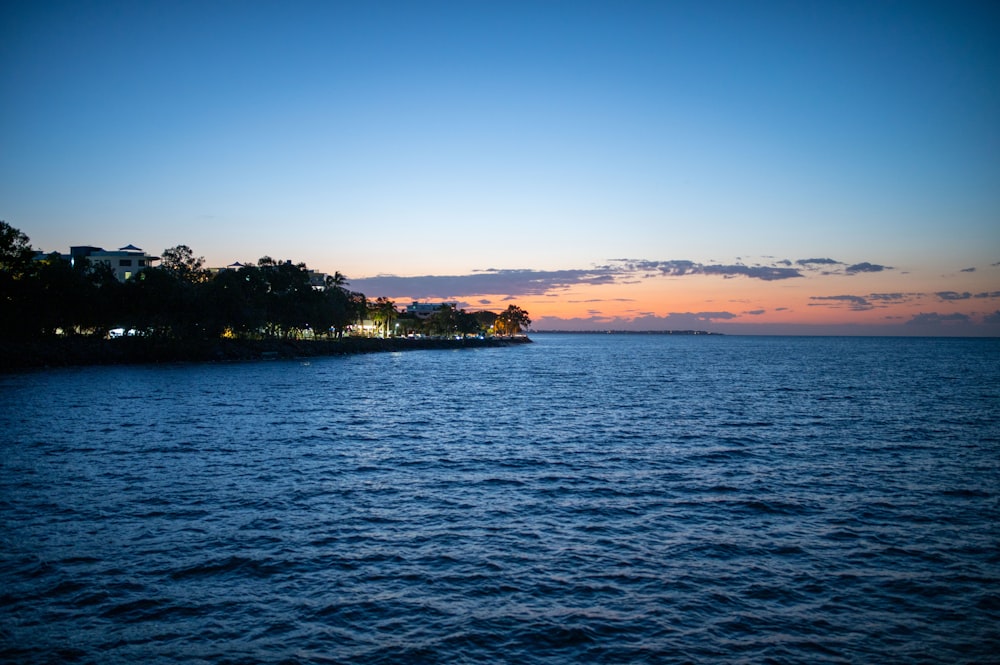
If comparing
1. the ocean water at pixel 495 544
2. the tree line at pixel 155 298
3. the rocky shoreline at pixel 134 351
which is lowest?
the ocean water at pixel 495 544

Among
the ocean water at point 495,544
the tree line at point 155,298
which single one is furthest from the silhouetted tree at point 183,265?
the ocean water at point 495,544

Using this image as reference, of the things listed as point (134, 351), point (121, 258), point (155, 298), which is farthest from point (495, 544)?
point (121, 258)

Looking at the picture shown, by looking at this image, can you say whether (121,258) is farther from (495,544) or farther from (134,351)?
(495,544)

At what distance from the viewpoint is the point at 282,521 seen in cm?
2072

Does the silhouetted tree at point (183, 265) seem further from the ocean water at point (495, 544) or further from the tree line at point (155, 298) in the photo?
the ocean water at point (495, 544)

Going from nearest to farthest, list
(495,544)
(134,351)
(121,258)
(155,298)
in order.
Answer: (495,544), (134,351), (155,298), (121,258)

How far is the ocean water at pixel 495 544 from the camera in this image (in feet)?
42.6

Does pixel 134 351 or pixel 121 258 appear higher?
pixel 121 258

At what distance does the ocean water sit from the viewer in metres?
13.0

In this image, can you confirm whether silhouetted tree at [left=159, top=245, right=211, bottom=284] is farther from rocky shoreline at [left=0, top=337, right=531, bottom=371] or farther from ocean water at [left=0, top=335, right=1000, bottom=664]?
ocean water at [left=0, top=335, right=1000, bottom=664]

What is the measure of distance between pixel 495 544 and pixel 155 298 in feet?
395

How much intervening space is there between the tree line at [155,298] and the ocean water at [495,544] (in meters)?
71.1

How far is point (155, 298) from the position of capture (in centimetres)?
11788

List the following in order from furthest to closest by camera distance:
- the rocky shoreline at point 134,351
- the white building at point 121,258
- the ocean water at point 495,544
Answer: the white building at point 121,258 → the rocky shoreline at point 134,351 → the ocean water at point 495,544
